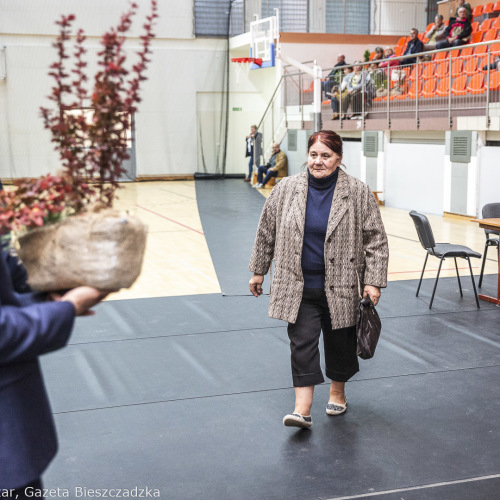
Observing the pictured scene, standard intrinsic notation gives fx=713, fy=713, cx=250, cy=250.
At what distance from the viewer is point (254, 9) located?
21438mm

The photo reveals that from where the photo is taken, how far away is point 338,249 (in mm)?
3838

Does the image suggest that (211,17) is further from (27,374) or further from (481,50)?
(27,374)

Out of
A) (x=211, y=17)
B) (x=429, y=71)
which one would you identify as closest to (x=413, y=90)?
(x=429, y=71)

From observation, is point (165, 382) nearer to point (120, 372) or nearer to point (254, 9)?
point (120, 372)

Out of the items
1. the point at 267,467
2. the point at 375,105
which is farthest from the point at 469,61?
the point at 267,467

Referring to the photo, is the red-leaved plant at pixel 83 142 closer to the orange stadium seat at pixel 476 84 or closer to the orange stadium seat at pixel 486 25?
the orange stadium seat at pixel 476 84

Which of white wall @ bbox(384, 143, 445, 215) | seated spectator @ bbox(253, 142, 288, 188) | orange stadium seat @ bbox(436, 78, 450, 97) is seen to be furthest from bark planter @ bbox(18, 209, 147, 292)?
seated spectator @ bbox(253, 142, 288, 188)

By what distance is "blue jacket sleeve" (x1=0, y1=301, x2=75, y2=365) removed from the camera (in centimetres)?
165

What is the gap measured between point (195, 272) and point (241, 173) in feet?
49.6

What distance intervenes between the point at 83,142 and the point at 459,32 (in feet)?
45.3

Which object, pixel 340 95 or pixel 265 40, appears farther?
pixel 265 40

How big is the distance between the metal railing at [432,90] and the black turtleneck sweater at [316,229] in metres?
9.06

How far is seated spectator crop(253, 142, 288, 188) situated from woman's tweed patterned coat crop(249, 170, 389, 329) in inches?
625

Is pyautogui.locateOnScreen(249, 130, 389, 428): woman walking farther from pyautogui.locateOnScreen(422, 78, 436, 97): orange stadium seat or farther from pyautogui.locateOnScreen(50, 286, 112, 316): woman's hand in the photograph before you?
pyautogui.locateOnScreen(422, 78, 436, 97): orange stadium seat
